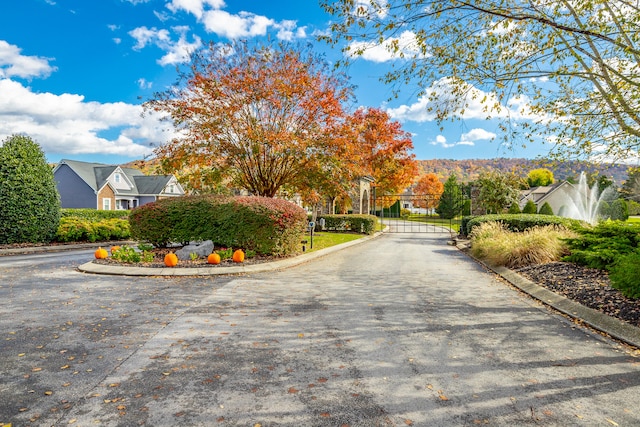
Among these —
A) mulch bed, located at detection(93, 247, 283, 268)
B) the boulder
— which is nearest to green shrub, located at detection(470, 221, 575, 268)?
mulch bed, located at detection(93, 247, 283, 268)

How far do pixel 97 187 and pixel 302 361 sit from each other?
39.4 meters

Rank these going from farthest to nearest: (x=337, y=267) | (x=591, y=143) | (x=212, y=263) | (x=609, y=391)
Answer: (x=337, y=267) < (x=212, y=263) < (x=591, y=143) < (x=609, y=391)

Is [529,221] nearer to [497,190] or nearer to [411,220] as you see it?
[497,190]

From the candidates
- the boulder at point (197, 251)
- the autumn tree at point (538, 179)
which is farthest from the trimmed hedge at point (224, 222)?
the autumn tree at point (538, 179)

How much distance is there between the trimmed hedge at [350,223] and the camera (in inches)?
1011

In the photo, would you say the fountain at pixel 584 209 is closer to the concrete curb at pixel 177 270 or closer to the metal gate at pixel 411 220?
the metal gate at pixel 411 220

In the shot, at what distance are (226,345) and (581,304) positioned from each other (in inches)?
226

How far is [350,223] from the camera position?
26203 millimetres

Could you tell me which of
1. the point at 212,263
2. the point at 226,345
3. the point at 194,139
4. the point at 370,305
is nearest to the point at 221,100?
the point at 194,139

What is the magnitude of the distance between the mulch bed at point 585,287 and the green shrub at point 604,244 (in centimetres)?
22

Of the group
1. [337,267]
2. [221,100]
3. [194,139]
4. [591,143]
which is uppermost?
[221,100]

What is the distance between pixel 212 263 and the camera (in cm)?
1054

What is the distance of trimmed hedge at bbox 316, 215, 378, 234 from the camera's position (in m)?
25.7

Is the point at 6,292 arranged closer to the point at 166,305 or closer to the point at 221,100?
the point at 166,305
